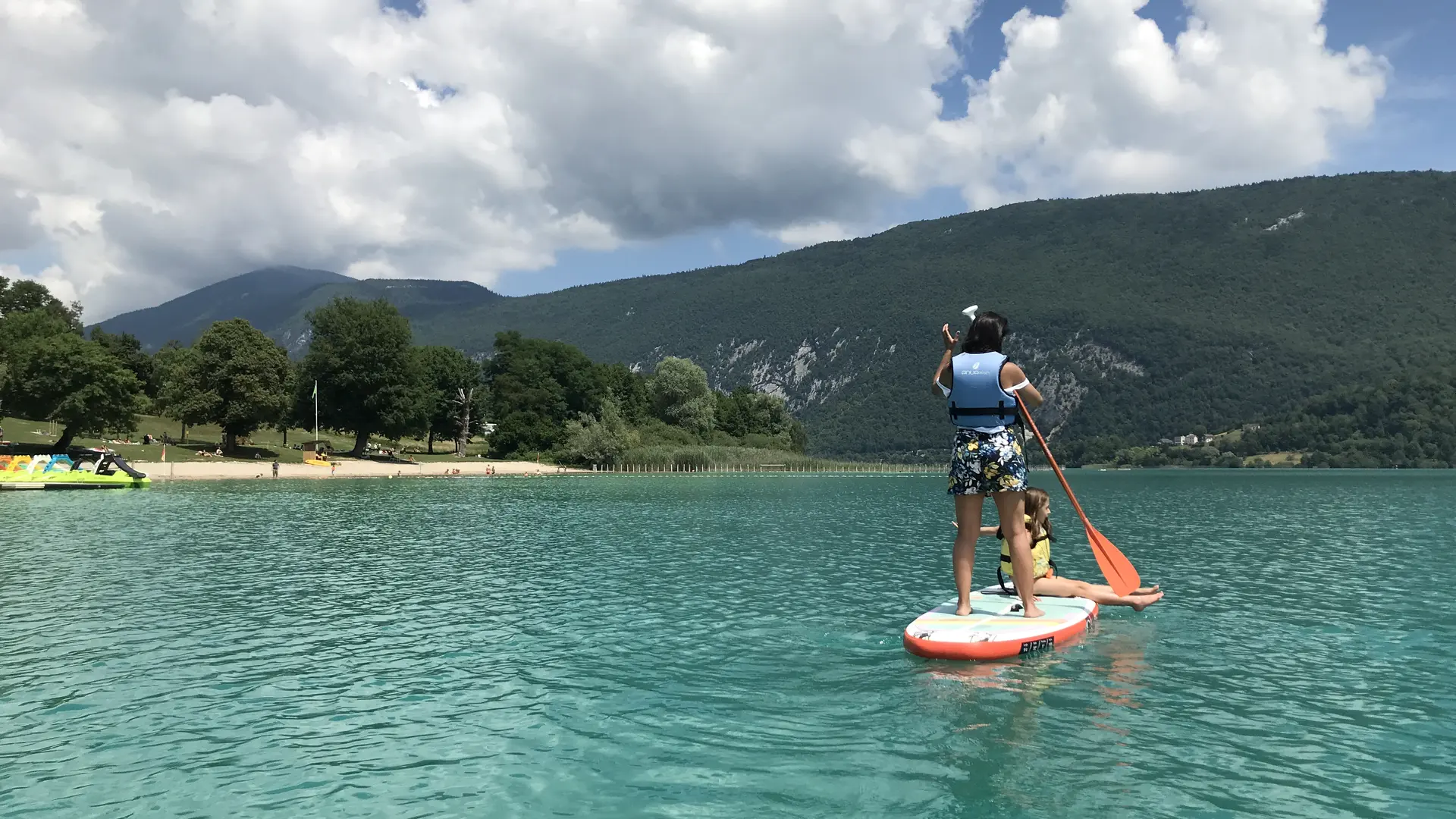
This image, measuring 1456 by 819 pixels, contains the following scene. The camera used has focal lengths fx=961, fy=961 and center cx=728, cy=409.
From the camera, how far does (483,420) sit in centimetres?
14325

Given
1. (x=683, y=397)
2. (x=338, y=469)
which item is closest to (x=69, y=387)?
(x=338, y=469)

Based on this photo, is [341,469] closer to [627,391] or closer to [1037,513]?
[627,391]

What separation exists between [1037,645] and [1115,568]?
12.0ft

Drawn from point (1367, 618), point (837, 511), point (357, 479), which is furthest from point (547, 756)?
point (357, 479)

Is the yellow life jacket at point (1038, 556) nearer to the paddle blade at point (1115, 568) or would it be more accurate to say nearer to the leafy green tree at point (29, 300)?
the paddle blade at point (1115, 568)

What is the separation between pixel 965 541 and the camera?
39.2ft

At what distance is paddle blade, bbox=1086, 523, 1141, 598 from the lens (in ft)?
46.9

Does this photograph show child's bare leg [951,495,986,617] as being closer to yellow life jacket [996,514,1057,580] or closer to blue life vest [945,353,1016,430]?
blue life vest [945,353,1016,430]

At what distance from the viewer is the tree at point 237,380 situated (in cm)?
8919

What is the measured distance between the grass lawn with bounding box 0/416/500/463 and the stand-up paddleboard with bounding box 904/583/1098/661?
286 ft

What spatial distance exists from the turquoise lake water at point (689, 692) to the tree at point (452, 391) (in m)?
98.4

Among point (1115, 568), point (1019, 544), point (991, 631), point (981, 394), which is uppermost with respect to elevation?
point (981, 394)

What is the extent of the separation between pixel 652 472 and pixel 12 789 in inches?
4072

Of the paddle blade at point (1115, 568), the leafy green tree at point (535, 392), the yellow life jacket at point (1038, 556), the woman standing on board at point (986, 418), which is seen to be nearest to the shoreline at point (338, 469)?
the leafy green tree at point (535, 392)
